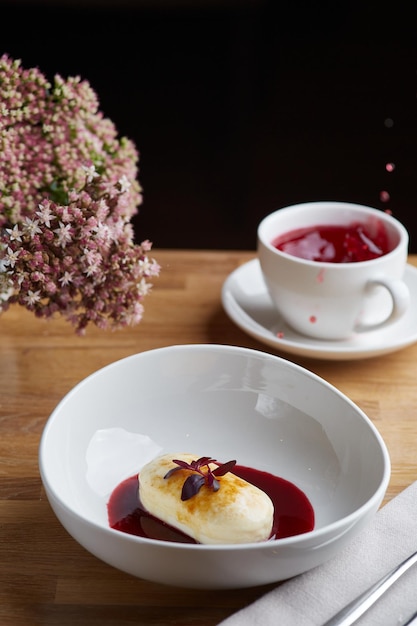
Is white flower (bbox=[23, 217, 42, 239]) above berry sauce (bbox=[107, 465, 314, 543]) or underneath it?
above

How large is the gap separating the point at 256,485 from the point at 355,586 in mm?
163

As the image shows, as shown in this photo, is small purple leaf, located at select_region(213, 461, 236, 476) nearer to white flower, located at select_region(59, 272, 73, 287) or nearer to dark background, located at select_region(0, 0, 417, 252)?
white flower, located at select_region(59, 272, 73, 287)

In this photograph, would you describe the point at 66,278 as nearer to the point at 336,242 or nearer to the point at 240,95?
the point at 336,242

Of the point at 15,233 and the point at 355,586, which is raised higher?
the point at 15,233

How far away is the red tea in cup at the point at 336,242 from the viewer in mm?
1220

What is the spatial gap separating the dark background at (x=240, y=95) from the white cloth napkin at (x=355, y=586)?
2063mm

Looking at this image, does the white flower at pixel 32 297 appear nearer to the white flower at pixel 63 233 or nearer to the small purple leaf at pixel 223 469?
Answer: the white flower at pixel 63 233

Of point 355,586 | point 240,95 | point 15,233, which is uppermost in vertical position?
point 15,233

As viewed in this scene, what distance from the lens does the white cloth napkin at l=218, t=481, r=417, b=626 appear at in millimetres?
731

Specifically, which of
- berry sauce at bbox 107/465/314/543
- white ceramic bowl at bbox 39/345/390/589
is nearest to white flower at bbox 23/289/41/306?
white ceramic bowl at bbox 39/345/390/589

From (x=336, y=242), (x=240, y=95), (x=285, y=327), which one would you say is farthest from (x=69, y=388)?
→ (x=240, y=95)

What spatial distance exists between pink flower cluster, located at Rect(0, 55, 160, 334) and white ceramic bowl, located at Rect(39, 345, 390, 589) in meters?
0.14

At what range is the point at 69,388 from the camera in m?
1.14

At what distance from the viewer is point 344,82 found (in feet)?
9.02
